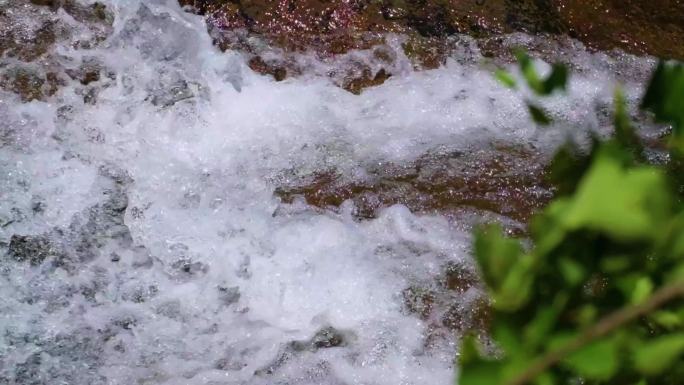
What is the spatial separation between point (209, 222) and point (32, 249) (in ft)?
1.51

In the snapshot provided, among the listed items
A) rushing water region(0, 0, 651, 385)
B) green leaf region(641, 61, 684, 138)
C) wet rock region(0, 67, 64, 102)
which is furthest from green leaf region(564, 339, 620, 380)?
wet rock region(0, 67, 64, 102)

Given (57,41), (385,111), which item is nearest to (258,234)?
(385,111)

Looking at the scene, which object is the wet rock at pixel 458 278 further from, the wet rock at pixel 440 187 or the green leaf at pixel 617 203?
the green leaf at pixel 617 203

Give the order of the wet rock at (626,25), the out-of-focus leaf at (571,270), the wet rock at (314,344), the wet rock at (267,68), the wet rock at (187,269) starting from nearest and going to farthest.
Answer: the out-of-focus leaf at (571,270)
the wet rock at (314,344)
the wet rock at (187,269)
the wet rock at (267,68)
the wet rock at (626,25)

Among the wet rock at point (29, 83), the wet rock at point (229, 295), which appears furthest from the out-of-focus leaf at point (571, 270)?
the wet rock at point (29, 83)

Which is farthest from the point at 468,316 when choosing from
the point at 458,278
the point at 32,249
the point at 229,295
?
the point at 32,249

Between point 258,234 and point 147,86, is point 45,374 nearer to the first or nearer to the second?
point 258,234

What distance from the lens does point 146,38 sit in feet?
7.25

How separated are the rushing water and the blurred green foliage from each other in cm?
134

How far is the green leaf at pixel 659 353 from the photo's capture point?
451mm

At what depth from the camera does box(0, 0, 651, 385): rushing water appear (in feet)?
6.01

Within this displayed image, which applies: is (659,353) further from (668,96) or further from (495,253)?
(668,96)

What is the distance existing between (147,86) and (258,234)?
0.57 metres

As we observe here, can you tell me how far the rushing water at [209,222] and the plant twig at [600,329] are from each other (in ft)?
4.62
